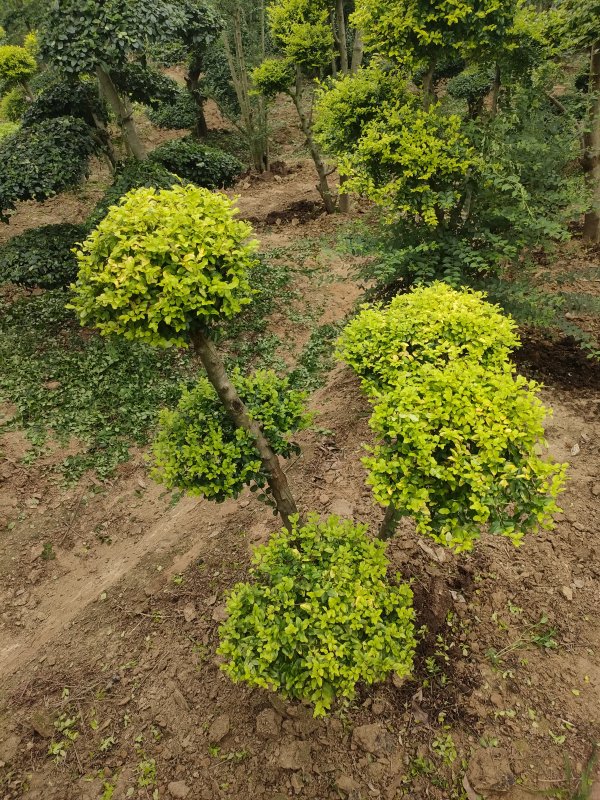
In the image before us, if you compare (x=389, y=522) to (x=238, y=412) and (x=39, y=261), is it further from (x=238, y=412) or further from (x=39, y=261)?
(x=39, y=261)

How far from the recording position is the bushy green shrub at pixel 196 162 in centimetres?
977

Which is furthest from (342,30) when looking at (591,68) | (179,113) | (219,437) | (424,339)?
(219,437)

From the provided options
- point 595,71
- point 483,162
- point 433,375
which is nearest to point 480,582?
point 433,375

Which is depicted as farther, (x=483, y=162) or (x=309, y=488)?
(x=309, y=488)

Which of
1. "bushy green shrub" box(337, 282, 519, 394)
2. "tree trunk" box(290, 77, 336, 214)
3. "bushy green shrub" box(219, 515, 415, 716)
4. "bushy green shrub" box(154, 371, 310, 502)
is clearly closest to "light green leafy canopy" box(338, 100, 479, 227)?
"bushy green shrub" box(337, 282, 519, 394)

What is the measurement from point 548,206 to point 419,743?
6.65m

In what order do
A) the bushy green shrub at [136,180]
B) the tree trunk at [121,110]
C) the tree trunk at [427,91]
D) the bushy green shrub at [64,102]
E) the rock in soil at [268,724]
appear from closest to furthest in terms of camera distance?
the rock in soil at [268,724] < the tree trunk at [427,91] < the tree trunk at [121,110] < the bushy green shrub at [136,180] < the bushy green shrub at [64,102]

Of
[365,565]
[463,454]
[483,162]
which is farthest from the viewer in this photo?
[483,162]

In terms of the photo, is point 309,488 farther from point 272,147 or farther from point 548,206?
point 272,147

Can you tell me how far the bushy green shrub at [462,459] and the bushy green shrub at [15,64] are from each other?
1914 cm

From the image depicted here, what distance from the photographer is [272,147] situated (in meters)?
20.9

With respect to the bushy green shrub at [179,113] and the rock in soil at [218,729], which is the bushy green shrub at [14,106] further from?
the rock in soil at [218,729]

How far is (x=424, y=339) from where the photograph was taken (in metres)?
3.88

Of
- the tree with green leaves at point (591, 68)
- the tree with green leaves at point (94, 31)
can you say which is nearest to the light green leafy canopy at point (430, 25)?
the tree with green leaves at point (591, 68)
